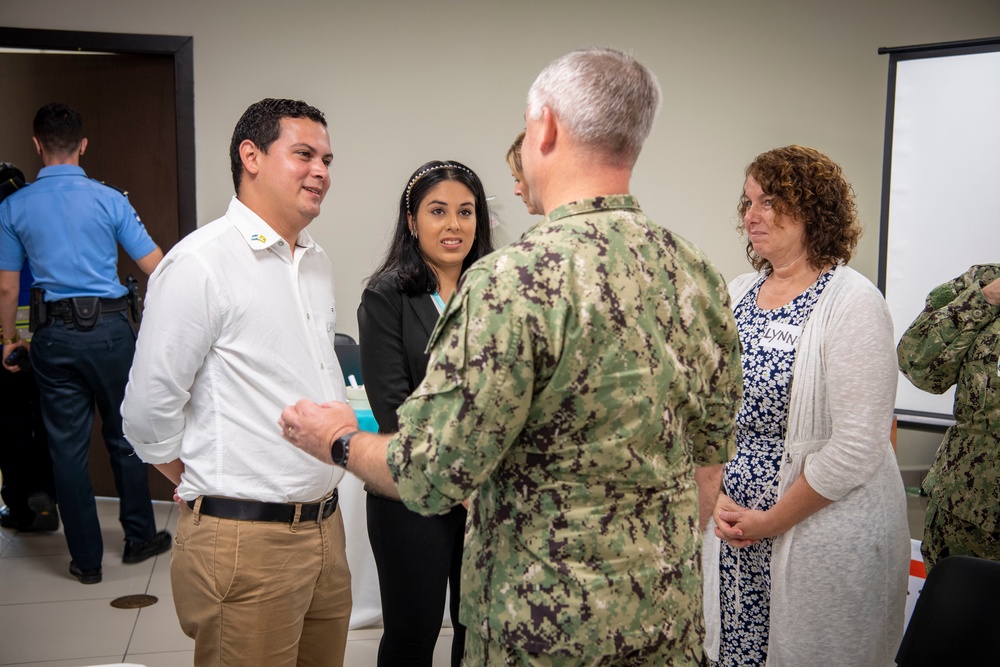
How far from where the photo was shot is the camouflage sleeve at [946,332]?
2.43m

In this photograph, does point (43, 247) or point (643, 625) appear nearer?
point (643, 625)

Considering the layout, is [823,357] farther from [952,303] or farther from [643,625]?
[643,625]

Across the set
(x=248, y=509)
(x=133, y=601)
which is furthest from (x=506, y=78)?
(x=248, y=509)

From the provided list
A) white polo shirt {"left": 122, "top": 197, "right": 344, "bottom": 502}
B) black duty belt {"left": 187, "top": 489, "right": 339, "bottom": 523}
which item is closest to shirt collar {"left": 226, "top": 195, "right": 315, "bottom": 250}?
white polo shirt {"left": 122, "top": 197, "right": 344, "bottom": 502}

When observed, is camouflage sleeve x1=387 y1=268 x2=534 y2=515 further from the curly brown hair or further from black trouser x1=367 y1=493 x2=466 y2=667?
the curly brown hair

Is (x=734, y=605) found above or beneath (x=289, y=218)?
beneath

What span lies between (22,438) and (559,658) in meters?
3.78

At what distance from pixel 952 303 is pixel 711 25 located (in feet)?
9.93

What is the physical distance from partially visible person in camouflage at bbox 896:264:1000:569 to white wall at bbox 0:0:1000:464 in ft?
8.80

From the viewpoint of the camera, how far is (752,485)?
6.99 ft

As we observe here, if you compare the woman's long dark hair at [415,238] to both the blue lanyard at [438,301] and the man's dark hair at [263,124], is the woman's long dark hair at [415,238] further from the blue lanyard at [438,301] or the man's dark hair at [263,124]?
the man's dark hair at [263,124]

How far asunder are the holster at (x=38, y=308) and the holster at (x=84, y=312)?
13 centimetres

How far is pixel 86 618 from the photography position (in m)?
3.39

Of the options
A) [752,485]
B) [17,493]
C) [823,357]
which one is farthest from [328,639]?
[17,493]
